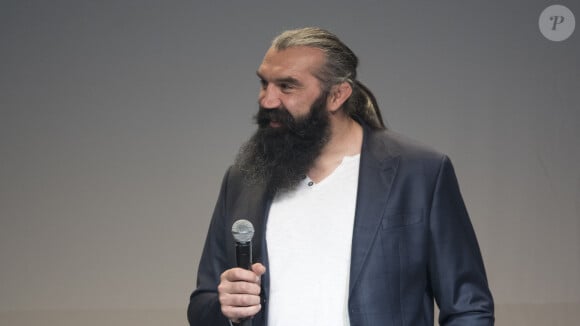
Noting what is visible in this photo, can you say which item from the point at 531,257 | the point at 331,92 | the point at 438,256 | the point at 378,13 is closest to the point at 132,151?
the point at 378,13

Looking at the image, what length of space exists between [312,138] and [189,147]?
2.30 m

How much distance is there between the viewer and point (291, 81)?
2.21 metres

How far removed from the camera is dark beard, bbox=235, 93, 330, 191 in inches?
87.6

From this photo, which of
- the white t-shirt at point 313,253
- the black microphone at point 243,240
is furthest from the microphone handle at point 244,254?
the white t-shirt at point 313,253

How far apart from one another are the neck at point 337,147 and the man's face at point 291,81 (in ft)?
0.36

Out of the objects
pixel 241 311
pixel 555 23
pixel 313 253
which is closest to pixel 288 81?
pixel 313 253

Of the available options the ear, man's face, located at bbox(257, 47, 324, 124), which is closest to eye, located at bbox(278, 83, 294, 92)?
man's face, located at bbox(257, 47, 324, 124)

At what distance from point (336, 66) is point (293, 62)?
142 mm

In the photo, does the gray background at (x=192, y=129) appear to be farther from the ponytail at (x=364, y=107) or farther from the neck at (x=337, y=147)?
the neck at (x=337, y=147)

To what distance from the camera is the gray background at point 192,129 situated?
430 cm

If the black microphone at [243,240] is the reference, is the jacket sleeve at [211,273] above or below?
below

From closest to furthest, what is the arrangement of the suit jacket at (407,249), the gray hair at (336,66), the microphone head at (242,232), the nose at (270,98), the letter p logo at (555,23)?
1. the microphone head at (242,232)
2. the suit jacket at (407,249)
3. the nose at (270,98)
4. the gray hair at (336,66)
5. the letter p logo at (555,23)

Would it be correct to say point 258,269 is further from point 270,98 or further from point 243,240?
point 270,98

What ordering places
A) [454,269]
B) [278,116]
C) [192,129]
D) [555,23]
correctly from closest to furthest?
[454,269] < [278,116] < [555,23] < [192,129]
